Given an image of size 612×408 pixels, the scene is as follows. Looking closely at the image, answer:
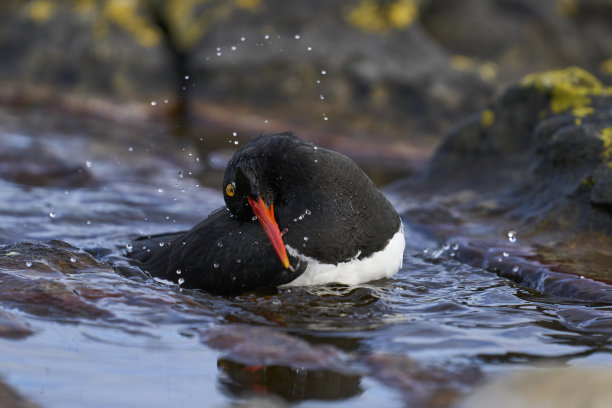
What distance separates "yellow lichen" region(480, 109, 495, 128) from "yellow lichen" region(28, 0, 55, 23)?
8.96 metres

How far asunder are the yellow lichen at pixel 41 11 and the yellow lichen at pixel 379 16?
527cm

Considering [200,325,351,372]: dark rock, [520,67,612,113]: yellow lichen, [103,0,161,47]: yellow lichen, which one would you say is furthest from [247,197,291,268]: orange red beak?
[103,0,161,47]: yellow lichen

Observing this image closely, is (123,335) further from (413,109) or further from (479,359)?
(413,109)

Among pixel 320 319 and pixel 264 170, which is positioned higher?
pixel 264 170

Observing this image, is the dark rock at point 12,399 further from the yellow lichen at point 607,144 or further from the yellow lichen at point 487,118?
the yellow lichen at point 487,118

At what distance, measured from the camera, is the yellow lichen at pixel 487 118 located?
8.05 metres

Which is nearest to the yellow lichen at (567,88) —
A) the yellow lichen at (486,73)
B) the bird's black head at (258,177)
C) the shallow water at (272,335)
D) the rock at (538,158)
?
the rock at (538,158)

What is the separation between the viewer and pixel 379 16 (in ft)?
43.4

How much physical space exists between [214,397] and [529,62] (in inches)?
501

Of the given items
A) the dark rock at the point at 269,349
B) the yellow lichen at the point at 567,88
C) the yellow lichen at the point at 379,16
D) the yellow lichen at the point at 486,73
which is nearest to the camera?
the dark rock at the point at 269,349

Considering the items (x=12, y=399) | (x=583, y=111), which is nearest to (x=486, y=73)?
(x=583, y=111)

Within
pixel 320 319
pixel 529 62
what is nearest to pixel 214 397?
pixel 320 319

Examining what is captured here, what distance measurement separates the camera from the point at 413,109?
12336 mm

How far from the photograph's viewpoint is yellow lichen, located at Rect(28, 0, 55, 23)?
14.1 meters
